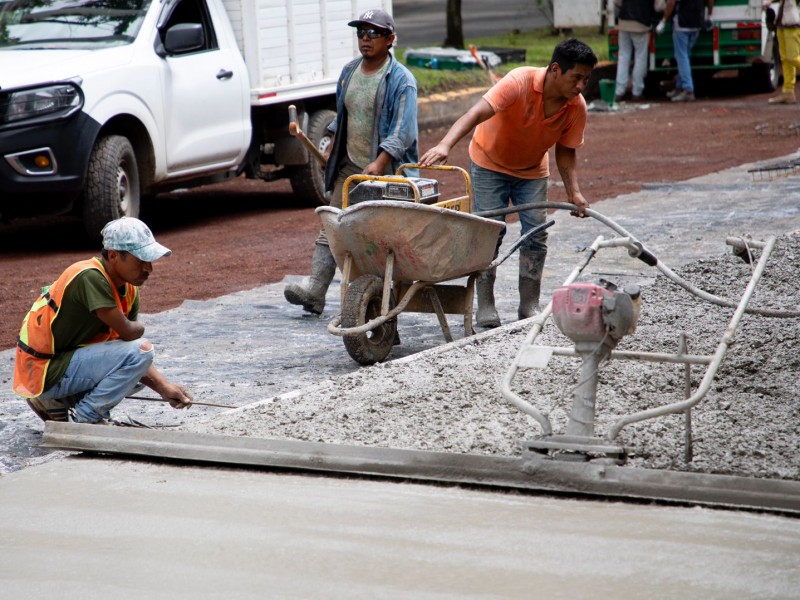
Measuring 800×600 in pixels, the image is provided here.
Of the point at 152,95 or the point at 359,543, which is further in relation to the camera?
the point at 152,95

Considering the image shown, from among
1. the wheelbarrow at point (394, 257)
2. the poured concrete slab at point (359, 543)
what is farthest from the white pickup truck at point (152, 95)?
the poured concrete slab at point (359, 543)

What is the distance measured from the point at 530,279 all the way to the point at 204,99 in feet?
14.6

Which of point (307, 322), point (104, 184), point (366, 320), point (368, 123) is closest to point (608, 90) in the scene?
point (104, 184)

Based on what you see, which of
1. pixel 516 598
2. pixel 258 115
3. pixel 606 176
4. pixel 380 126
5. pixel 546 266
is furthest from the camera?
pixel 606 176

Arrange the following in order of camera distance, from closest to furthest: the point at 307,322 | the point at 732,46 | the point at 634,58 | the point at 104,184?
the point at 307,322 → the point at 104,184 → the point at 732,46 → the point at 634,58

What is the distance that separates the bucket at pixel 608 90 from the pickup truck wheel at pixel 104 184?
11.7 m

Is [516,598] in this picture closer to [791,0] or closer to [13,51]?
[13,51]

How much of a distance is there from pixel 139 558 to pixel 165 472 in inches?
35.4

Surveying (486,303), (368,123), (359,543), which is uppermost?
(368,123)

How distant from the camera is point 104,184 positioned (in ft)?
32.8

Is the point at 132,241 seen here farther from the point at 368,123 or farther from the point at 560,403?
the point at 368,123

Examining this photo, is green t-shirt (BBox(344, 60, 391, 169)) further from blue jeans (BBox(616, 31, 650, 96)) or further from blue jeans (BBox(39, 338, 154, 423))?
blue jeans (BBox(616, 31, 650, 96))

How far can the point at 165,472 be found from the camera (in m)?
4.99

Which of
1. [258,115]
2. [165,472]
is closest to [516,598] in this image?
[165,472]
